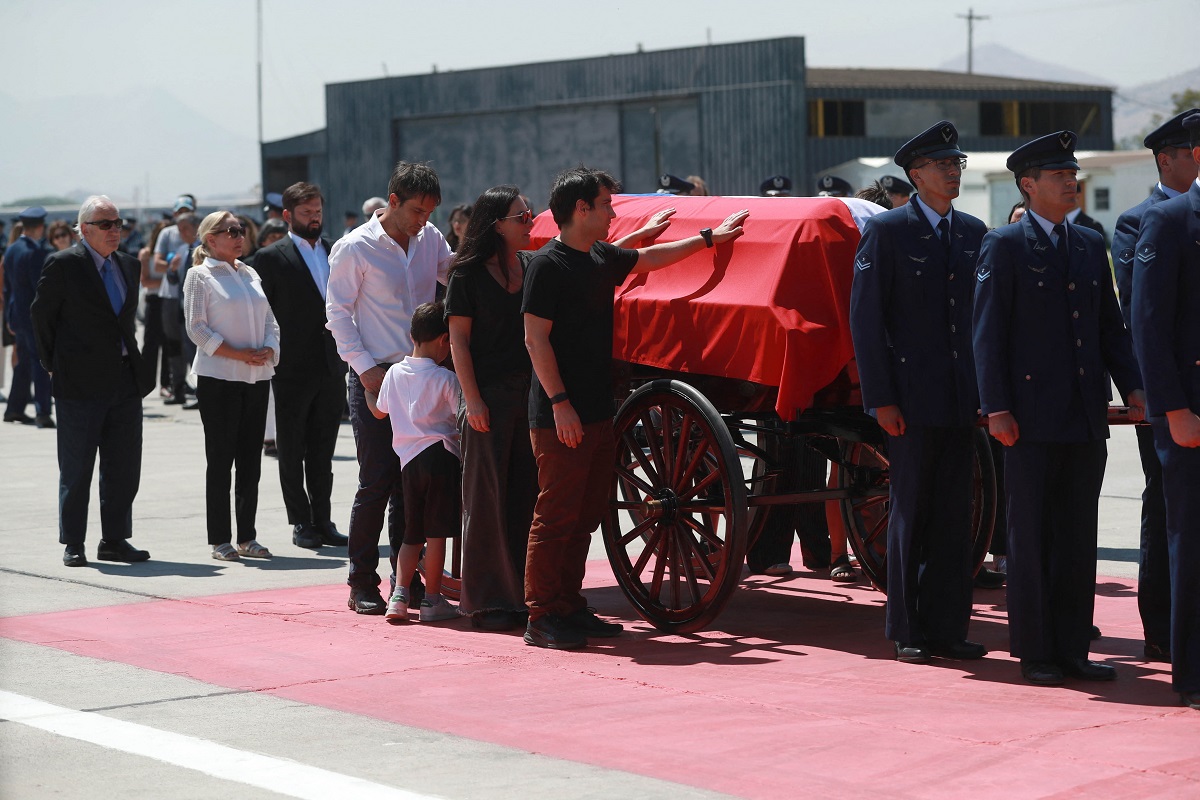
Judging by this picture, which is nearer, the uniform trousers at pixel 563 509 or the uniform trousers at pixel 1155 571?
the uniform trousers at pixel 1155 571

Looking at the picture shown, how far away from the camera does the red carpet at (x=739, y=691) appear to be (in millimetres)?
5020

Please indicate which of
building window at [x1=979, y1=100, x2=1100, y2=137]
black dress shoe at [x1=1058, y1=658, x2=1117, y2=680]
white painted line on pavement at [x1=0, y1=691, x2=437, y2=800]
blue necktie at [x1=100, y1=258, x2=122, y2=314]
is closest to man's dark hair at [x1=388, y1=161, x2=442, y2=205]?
blue necktie at [x1=100, y1=258, x2=122, y2=314]

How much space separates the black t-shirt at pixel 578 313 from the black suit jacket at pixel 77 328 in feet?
11.8

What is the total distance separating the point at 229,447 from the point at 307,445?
0.69 meters

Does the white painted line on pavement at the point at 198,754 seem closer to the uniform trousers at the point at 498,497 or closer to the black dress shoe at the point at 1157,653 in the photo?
the uniform trousers at the point at 498,497

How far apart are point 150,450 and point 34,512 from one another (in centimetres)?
389

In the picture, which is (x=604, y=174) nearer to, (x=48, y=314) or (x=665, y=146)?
(x=48, y=314)

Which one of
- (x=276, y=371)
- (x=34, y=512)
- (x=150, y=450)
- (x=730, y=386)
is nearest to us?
(x=730, y=386)

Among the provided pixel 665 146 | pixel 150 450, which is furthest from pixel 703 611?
pixel 665 146

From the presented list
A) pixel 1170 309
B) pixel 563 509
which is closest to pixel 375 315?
pixel 563 509

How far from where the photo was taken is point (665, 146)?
2130 inches

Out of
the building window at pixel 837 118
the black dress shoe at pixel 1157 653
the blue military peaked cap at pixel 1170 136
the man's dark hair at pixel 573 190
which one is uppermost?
the building window at pixel 837 118

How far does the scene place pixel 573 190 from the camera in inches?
275

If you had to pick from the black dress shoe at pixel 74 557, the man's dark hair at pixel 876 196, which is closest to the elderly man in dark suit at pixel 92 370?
the black dress shoe at pixel 74 557
